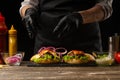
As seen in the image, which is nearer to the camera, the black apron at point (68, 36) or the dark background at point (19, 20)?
the black apron at point (68, 36)

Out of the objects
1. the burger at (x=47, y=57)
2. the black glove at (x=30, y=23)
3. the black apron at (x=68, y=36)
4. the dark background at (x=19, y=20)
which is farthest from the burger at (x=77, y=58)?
the dark background at (x=19, y=20)

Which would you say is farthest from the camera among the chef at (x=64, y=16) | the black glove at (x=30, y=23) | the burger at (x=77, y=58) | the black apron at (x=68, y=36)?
the black apron at (x=68, y=36)

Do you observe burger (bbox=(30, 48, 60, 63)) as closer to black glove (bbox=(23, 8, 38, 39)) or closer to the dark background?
black glove (bbox=(23, 8, 38, 39))

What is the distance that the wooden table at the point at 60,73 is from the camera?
5.70ft

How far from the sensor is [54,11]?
9.19 feet

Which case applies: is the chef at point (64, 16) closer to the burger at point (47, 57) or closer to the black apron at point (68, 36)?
the black apron at point (68, 36)

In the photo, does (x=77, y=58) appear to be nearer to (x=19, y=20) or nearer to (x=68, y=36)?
(x=68, y=36)

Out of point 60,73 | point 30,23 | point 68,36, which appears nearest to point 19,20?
point 68,36

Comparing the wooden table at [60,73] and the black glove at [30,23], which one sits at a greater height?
the black glove at [30,23]

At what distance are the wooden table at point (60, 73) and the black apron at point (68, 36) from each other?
0.61m

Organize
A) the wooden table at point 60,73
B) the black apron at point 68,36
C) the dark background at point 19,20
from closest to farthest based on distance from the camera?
the wooden table at point 60,73, the black apron at point 68,36, the dark background at point 19,20

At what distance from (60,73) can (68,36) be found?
855 millimetres

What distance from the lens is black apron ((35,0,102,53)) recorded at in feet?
8.88

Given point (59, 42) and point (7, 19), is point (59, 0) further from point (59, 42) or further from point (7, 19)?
point (7, 19)
